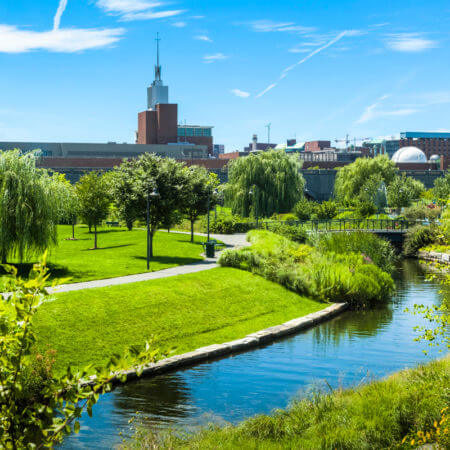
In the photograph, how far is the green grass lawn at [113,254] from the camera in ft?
76.0

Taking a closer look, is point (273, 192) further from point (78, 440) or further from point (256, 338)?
point (78, 440)

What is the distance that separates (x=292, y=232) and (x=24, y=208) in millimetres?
22241

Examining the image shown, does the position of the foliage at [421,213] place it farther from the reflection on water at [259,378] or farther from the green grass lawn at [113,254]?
the reflection on water at [259,378]

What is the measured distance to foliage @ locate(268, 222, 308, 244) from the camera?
129 feet

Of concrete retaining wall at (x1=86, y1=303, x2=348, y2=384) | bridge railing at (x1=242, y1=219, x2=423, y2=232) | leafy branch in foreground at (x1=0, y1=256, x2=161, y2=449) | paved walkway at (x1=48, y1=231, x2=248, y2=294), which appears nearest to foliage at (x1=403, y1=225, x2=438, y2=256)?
bridge railing at (x1=242, y1=219, x2=423, y2=232)

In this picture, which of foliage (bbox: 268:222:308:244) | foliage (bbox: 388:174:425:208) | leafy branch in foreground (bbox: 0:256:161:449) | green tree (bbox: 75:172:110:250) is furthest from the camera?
foliage (bbox: 388:174:425:208)

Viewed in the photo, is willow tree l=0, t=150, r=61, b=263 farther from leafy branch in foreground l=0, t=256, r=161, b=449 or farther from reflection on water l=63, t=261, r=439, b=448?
leafy branch in foreground l=0, t=256, r=161, b=449

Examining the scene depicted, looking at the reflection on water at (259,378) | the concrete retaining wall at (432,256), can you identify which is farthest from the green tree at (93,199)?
the concrete retaining wall at (432,256)

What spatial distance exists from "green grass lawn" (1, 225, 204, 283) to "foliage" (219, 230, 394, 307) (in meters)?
3.51

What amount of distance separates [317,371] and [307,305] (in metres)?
8.01

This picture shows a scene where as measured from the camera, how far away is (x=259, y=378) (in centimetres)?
1412

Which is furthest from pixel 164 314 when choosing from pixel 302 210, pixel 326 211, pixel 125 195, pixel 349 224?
pixel 326 211

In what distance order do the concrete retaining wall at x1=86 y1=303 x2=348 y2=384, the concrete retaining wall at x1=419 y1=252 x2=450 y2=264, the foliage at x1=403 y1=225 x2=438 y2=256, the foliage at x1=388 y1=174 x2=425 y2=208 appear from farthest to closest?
the foliage at x1=388 y1=174 x2=425 y2=208 → the foliage at x1=403 y1=225 x2=438 y2=256 → the concrete retaining wall at x1=419 y1=252 x2=450 y2=264 → the concrete retaining wall at x1=86 y1=303 x2=348 y2=384

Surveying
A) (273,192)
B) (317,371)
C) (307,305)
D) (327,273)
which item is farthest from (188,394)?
(273,192)
